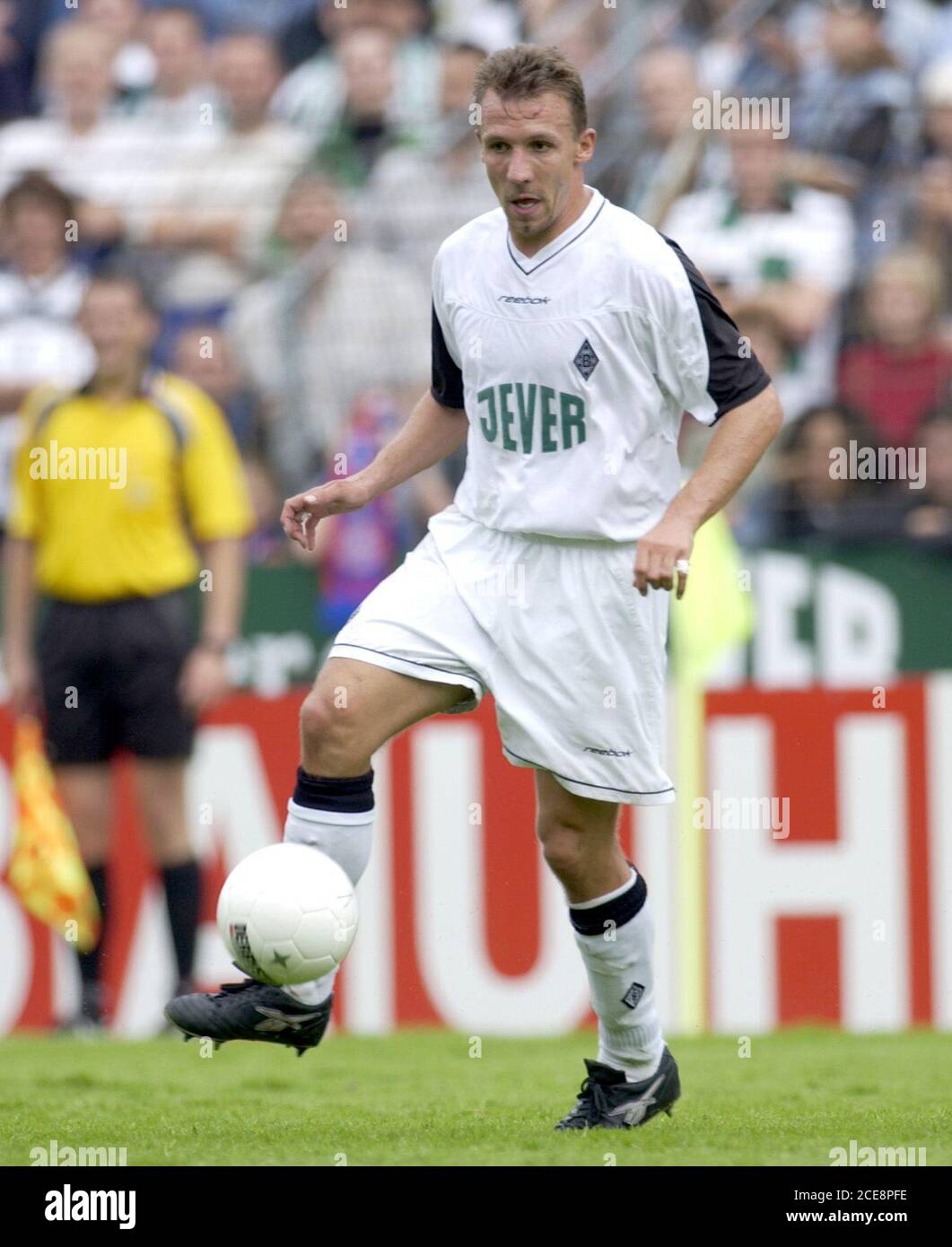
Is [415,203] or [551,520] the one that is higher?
[415,203]

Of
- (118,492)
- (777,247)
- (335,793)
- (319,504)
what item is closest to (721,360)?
(319,504)

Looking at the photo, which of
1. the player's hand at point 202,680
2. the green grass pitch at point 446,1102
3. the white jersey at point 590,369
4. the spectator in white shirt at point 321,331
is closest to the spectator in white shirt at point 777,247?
the spectator in white shirt at point 321,331

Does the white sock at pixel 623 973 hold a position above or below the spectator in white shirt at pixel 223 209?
below

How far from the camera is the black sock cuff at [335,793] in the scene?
4.68 metres

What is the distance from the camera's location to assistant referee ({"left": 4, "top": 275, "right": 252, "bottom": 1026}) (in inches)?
328

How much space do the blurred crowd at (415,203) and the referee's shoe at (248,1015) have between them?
15.6 feet

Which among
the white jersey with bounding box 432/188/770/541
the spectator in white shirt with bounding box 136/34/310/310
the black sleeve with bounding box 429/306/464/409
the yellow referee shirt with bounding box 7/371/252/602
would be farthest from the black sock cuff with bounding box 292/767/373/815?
the spectator in white shirt with bounding box 136/34/310/310

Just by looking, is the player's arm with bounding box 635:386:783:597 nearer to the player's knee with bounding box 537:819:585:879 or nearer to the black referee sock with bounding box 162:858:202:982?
the player's knee with bounding box 537:819:585:879

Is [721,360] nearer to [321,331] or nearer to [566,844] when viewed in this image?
[566,844]

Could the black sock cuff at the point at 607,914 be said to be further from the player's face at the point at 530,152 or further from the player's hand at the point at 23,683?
the player's hand at the point at 23,683

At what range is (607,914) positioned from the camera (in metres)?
5.02

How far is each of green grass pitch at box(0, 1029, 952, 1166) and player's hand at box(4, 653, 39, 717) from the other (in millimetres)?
1403

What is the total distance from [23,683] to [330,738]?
4.16 meters
